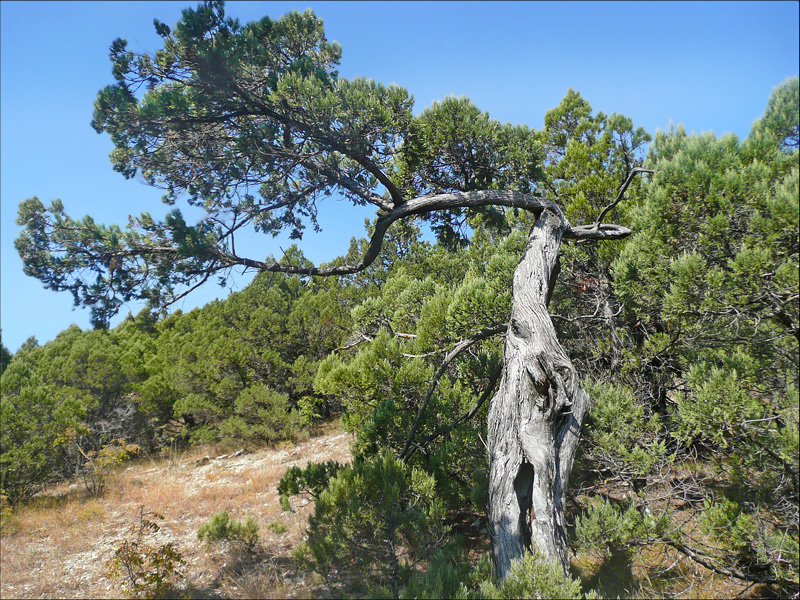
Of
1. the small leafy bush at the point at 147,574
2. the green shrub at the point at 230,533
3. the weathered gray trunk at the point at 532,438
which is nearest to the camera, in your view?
the weathered gray trunk at the point at 532,438

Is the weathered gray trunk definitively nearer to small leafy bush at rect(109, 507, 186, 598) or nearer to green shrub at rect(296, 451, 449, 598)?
green shrub at rect(296, 451, 449, 598)

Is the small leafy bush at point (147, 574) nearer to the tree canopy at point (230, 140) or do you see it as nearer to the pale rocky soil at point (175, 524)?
the pale rocky soil at point (175, 524)

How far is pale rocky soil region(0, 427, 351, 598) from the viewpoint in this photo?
5156 mm

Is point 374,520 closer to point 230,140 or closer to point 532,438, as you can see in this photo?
point 532,438

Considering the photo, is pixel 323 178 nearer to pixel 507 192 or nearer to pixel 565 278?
pixel 507 192

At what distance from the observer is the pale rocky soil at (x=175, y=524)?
5.16 meters

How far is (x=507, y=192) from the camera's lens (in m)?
4.89

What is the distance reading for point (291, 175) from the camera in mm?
4652

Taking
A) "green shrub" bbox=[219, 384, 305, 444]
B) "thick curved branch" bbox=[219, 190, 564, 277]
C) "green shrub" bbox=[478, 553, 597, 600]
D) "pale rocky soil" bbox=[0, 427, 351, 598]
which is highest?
"thick curved branch" bbox=[219, 190, 564, 277]

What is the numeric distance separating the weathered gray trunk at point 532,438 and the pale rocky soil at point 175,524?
260 cm

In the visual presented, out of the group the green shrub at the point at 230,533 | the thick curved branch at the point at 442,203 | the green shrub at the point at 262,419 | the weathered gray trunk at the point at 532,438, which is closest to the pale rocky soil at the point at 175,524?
the green shrub at the point at 230,533

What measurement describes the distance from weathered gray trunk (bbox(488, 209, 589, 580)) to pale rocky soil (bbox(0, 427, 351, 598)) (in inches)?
102

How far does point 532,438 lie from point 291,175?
11.1ft

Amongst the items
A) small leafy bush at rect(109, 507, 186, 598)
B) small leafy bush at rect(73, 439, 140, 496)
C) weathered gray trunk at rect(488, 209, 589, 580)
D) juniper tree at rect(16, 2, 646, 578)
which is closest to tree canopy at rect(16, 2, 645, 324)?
juniper tree at rect(16, 2, 646, 578)
